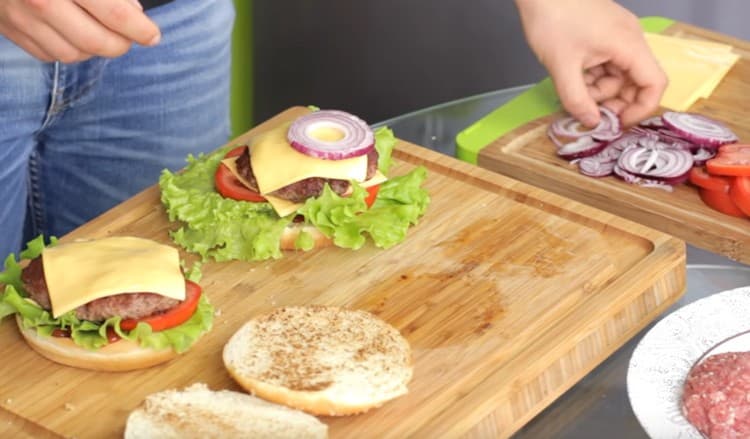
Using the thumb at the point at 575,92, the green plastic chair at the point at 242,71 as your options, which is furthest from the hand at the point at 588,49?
the green plastic chair at the point at 242,71

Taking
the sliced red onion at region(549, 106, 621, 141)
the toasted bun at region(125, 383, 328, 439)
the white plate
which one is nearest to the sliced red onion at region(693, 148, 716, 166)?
the sliced red onion at region(549, 106, 621, 141)

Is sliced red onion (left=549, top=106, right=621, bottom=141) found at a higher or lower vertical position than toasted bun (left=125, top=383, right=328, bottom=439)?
higher

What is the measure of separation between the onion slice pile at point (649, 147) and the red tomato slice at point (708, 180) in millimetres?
19

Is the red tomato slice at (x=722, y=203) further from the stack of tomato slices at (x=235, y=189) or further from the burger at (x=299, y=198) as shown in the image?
the stack of tomato slices at (x=235, y=189)

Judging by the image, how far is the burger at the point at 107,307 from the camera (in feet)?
7.49

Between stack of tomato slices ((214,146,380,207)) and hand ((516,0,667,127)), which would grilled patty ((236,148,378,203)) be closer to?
stack of tomato slices ((214,146,380,207))

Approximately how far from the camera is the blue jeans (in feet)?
9.62

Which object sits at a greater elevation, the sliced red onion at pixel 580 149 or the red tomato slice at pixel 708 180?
the red tomato slice at pixel 708 180

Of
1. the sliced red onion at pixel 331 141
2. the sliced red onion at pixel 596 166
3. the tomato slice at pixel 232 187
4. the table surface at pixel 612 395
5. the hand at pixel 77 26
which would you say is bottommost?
the table surface at pixel 612 395

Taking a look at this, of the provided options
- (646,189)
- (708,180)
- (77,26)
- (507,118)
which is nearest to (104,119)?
(77,26)

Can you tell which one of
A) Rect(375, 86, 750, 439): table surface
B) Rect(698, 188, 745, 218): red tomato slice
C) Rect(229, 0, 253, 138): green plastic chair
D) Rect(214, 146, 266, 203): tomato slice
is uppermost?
Rect(698, 188, 745, 218): red tomato slice

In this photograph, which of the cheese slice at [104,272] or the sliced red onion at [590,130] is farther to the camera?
the sliced red onion at [590,130]

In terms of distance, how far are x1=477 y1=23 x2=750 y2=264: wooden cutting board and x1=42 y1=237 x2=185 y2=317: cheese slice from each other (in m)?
1.05

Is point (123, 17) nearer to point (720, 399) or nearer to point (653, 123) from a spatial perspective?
point (720, 399)
